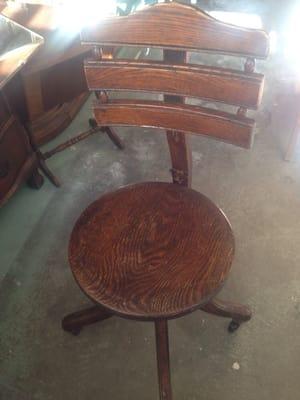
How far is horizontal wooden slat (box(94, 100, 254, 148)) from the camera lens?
3.80 ft

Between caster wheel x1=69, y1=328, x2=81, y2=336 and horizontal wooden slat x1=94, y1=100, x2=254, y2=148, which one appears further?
caster wheel x1=69, y1=328, x2=81, y2=336

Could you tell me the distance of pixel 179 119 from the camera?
1236 millimetres

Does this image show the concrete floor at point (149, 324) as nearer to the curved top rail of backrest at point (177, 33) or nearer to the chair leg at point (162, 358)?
the chair leg at point (162, 358)

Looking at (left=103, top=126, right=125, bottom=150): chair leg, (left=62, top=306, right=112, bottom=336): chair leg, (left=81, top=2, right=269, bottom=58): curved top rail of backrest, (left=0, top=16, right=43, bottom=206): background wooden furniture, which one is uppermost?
(left=81, top=2, right=269, bottom=58): curved top rail of backrest

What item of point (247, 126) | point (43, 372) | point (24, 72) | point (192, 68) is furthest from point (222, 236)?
point (24, 72)


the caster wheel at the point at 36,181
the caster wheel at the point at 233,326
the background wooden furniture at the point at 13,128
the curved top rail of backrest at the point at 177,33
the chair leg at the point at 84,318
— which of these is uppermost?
the curved top rail of backrest at the point at 177,33

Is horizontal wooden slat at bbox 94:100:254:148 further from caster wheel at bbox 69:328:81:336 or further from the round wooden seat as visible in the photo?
caster wheel at bbox 69:328:81:336

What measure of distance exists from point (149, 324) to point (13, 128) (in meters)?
1.17

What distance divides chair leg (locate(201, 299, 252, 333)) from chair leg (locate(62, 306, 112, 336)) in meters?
0.42

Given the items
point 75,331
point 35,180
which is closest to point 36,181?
point 35,180

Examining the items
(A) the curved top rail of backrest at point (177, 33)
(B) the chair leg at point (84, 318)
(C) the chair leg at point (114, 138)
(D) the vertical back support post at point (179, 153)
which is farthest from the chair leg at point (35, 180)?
(A) the curved top rail of backrest at point (177, 33)

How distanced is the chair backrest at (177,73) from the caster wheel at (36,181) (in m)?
1.02

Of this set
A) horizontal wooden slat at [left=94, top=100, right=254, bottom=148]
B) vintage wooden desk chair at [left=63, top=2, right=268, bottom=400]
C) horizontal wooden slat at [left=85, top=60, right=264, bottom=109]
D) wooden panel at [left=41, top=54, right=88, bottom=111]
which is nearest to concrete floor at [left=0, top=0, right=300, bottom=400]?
vintage wooden desk chair at [left=63, top=2, right=268, bottom=400]

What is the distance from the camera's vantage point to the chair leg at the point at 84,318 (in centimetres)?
153
